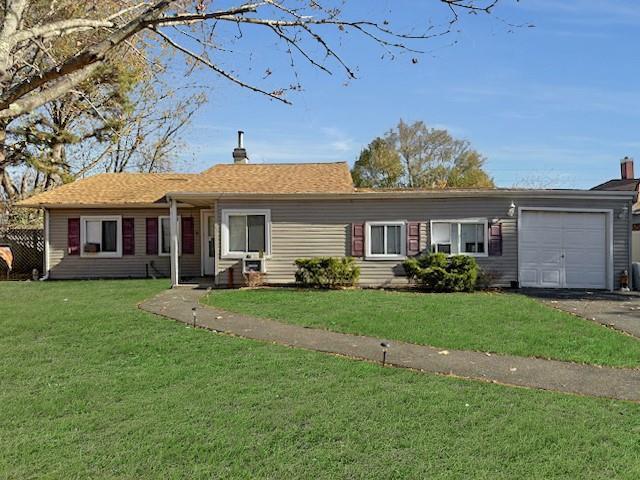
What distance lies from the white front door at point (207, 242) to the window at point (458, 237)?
744cm

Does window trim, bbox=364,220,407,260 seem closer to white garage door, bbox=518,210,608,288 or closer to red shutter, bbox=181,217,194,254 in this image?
white garage door, bbox=518,210,608,288

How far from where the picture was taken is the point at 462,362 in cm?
623

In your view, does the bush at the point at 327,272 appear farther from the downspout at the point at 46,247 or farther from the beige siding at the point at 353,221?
the downspout at the point at 46,247

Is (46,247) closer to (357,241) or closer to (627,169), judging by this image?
(357,241)

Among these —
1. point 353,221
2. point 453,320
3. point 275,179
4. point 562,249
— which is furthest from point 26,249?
point 562,249

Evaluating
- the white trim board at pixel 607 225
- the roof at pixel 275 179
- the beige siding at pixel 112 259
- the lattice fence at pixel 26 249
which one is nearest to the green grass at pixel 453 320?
the white trim board at pixel 607 225

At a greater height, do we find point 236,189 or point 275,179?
point 275,179

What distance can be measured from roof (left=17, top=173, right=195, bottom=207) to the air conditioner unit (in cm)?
412

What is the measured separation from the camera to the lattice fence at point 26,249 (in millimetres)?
18656

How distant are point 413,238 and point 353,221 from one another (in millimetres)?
1780

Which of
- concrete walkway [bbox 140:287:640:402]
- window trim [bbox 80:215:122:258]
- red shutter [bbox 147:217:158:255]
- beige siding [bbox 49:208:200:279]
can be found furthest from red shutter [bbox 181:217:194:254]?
concrete walkway [bbox 140:287:640:402]

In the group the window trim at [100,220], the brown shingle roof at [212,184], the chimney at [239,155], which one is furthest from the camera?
the chimney at [239,155]

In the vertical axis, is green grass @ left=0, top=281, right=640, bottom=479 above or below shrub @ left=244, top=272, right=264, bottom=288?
below

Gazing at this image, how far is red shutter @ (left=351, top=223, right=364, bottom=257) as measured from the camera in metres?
14.1
